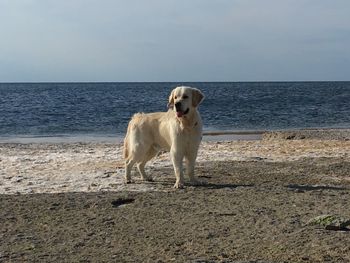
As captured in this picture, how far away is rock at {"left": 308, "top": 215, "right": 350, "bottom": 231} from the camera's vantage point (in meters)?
6.33

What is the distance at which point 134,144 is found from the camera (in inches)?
402

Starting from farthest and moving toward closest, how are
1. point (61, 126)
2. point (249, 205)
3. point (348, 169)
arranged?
1. point (61, 126)
2. point (348, 169)
3. point (249, 205)

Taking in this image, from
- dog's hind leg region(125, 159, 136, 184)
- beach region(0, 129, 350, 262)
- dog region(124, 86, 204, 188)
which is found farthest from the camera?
dog's hind leg region(125, 159, 136, 184)

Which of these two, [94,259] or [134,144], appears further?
[134,144]

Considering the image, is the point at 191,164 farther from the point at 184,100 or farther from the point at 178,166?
the point at 184,100

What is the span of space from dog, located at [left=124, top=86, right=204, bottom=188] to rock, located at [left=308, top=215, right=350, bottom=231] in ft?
10.2

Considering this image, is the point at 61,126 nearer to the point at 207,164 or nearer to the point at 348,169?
the point at 207,164

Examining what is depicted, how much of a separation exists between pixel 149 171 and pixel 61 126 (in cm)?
1867

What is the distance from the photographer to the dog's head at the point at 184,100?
9.20 m

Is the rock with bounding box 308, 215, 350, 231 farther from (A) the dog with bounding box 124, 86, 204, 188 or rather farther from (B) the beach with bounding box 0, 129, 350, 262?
(A) the dog with bounding box 124, 86, 204, 188

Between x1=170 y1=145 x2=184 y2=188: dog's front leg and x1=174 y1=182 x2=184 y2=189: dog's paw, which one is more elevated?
x1=170 y1=145 x2=184 y2=188: dog's front leg

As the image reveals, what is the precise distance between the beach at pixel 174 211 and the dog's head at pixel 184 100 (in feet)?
3.99

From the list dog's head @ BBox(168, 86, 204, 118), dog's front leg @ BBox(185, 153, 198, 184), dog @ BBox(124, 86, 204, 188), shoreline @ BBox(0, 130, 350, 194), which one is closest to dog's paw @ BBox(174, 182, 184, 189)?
dog @ BBox(124, 86, 204, 188)

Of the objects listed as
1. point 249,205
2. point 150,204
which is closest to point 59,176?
point 150,204
